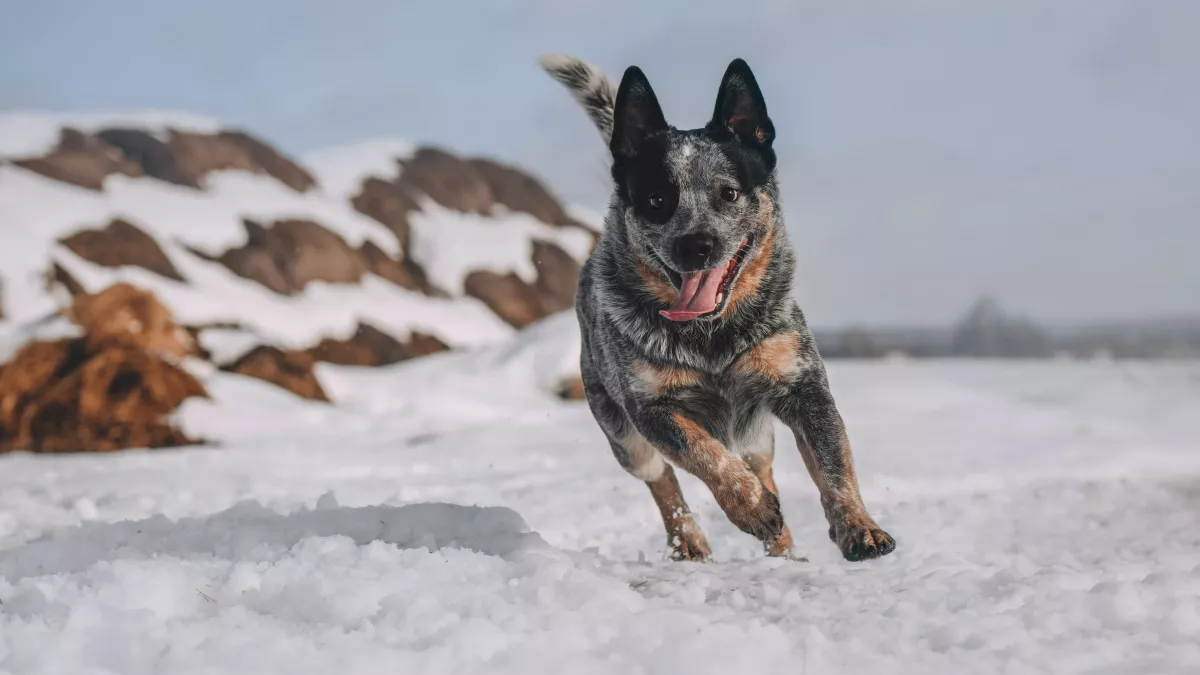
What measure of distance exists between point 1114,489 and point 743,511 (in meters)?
3.43

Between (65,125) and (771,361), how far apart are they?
14.7 meters

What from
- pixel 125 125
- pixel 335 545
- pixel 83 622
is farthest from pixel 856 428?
pixel 125 125

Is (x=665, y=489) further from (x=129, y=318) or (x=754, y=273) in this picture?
(x=129, y=318)

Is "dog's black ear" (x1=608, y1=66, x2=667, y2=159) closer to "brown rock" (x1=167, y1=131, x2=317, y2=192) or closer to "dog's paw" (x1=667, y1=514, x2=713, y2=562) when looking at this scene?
"dog's paw" (x1=667, y1=514, x2=713, y2=562)

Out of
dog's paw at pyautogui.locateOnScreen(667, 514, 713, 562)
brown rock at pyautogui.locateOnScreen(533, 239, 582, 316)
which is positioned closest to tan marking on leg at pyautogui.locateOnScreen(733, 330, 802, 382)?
dog's paw at pyautogui.locateOnScreen(667, 514, 713, 562)

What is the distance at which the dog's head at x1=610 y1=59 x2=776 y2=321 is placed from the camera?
332cm

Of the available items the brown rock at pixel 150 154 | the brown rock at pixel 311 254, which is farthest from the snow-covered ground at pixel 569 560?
the brown rock at pixel 150 154

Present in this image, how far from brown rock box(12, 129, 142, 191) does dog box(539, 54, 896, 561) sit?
12.2 m

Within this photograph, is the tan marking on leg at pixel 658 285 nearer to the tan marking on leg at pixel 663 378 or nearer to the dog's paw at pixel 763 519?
the tan marking on leg at pixel 663 378

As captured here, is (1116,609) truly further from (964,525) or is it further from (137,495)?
(137,495)

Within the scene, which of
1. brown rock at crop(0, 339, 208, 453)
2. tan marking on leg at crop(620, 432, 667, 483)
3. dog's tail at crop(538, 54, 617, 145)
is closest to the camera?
tan marking on leg at crop(620, 432, 667, 483)

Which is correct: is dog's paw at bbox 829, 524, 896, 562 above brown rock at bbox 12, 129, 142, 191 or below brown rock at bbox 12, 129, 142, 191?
below

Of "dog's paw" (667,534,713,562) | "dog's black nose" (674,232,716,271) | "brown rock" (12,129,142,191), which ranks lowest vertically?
"dog's paw" (667,534,713,562)

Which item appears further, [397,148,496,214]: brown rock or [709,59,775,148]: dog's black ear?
[397,148,496,214]: brown rock
